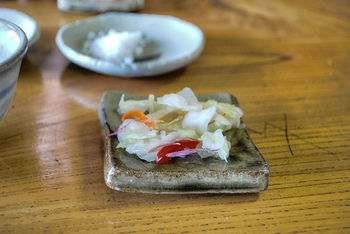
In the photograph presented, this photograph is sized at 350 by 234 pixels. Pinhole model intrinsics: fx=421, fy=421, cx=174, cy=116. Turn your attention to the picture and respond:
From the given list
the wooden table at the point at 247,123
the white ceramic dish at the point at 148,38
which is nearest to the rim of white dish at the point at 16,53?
the wooden table at the point at 247,123

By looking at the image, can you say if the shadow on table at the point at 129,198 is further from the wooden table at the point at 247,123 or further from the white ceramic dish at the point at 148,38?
the white ceramic dish at the point at 148,38

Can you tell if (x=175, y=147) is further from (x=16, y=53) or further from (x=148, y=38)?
(x=148, y=38)

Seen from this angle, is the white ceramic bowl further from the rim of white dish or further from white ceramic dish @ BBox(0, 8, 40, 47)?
white ceramic dish @ BBox(0, 8, 40, 47)

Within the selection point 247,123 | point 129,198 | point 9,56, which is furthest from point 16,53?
point 247,123

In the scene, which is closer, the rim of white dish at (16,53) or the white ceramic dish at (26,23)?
the rim of white dish at (16,53)

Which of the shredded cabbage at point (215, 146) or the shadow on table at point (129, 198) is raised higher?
the shredded cabbage at point (215, 146)

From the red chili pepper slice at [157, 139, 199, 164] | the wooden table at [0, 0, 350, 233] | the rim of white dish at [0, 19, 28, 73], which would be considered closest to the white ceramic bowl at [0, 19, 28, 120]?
the rim of white dish at [0, 19, 28, 73]
